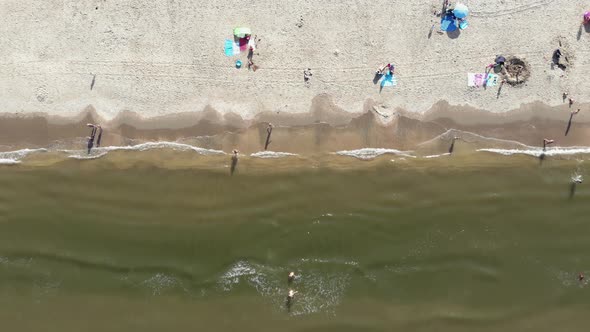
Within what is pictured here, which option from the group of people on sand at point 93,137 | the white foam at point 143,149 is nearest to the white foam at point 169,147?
the white foam at point 143,149

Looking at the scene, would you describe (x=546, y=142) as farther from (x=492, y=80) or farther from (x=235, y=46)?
(x=235, y=46)

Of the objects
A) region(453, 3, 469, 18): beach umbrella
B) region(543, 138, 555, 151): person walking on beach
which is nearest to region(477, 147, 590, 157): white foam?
region(543, 138, 555, 151): person walking on beach

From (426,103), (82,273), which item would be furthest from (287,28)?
(82,273)

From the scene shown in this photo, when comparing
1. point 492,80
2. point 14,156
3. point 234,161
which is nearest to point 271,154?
point 234,161

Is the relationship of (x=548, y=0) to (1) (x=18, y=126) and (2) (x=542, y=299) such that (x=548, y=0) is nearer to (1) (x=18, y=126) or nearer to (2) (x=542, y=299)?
(2) (x=542, y=299)

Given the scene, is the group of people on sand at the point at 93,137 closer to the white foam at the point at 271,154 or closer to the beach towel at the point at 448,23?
the white foam at the point at 271,154
